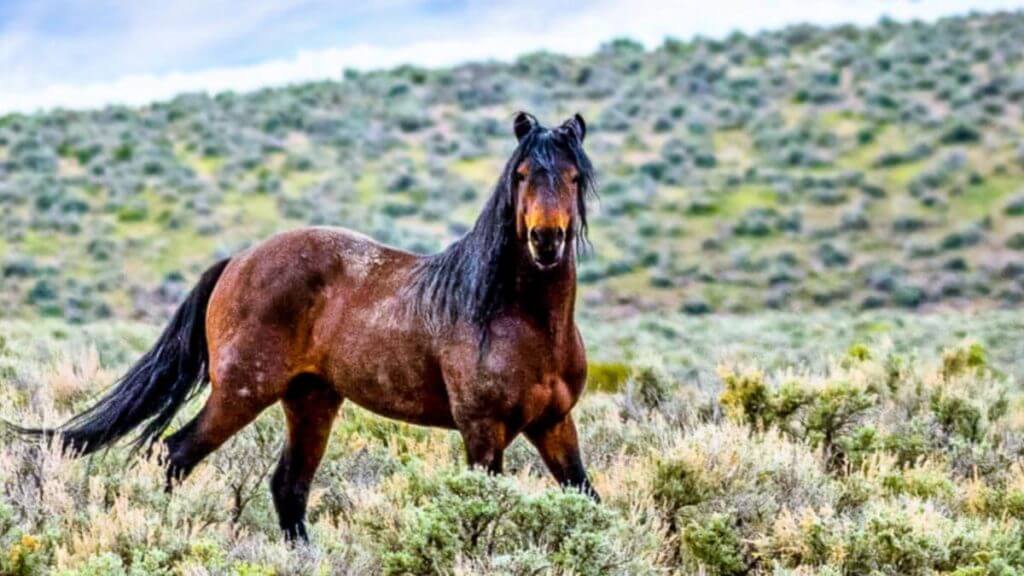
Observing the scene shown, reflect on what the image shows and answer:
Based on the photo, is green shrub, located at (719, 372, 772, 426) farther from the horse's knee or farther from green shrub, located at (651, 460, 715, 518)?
the horse's knee

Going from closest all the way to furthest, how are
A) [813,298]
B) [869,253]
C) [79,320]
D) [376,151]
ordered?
[79,320] → [813,298] → [869,253] → [376,151]

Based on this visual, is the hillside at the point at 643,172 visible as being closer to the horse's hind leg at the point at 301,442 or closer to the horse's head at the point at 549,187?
the horse's hind leg at the point at 301,442

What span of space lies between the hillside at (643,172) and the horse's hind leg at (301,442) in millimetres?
17155

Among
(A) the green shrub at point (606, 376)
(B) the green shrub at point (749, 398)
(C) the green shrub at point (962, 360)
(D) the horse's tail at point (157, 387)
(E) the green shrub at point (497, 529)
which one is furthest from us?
(A) the green shrub at point (606, 376)

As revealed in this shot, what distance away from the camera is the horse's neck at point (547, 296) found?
18.2 ft

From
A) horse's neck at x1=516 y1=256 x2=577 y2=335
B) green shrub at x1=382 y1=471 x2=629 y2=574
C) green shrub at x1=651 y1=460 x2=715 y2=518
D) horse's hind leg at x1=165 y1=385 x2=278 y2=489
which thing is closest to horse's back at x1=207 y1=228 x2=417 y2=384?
horse's hind leg at x1=165 y1=385 x2=278 y2=489

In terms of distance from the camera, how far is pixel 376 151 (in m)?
35.8

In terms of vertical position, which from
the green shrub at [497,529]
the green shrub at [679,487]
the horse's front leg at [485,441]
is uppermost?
the horse's front leg at [485,441]

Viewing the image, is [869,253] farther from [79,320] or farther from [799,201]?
[79,320]

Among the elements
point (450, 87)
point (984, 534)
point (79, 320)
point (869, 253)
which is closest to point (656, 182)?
point (869, 253)

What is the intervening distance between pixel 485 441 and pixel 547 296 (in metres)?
0.69

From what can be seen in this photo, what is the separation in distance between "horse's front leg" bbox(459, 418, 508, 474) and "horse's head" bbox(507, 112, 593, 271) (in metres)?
0.72

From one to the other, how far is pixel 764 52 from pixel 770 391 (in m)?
36.8

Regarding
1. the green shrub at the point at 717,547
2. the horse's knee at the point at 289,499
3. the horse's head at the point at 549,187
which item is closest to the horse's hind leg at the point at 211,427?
the horse's knee at the point at 289,499
